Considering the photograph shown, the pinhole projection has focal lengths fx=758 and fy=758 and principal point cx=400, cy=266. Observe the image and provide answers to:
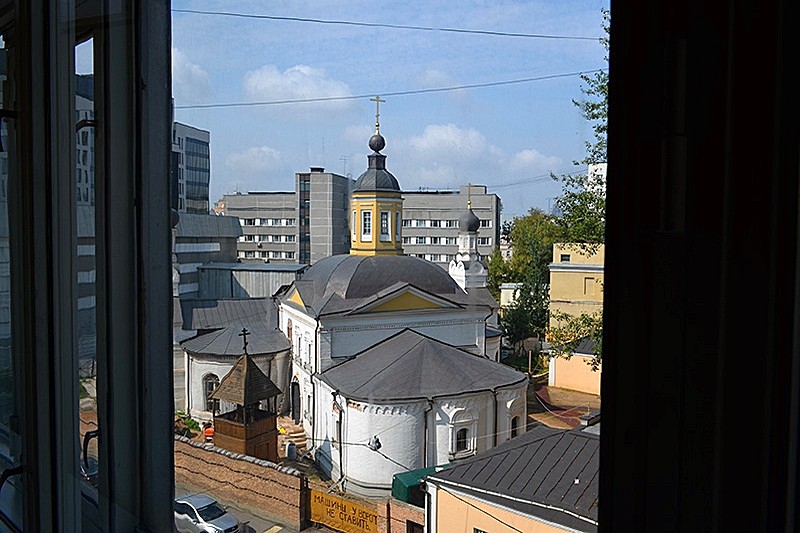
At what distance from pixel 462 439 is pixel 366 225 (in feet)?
0.99

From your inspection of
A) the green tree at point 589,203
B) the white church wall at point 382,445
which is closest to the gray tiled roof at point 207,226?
the white church wall at point 382,445

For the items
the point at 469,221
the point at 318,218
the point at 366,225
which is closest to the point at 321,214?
the point at 318,218

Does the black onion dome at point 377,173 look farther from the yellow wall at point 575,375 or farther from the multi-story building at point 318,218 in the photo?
the yellow wall at point 575,375

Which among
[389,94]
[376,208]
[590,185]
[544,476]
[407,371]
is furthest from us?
[407,371]

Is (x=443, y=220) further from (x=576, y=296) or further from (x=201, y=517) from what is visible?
(x=201, y=517)

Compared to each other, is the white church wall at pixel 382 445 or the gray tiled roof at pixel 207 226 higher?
the gray tiled roof at pixel 207 226

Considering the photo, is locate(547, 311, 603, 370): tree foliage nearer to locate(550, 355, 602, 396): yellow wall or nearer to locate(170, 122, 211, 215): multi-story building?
locate(550, 355, 602, 396): yellow wall

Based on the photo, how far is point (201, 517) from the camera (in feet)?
2.80

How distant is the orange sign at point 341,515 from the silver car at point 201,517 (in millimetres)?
91

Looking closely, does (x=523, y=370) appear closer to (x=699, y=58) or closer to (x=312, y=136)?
(x=312, y=136)

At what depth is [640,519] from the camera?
0.36 m

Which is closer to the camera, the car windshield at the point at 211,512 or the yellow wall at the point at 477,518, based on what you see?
the yellow wall at the point at 477,518

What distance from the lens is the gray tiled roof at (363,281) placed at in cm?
98

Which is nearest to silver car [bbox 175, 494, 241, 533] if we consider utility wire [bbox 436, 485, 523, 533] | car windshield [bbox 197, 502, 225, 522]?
car windshield [bbox 197, 502, 225, 522]
